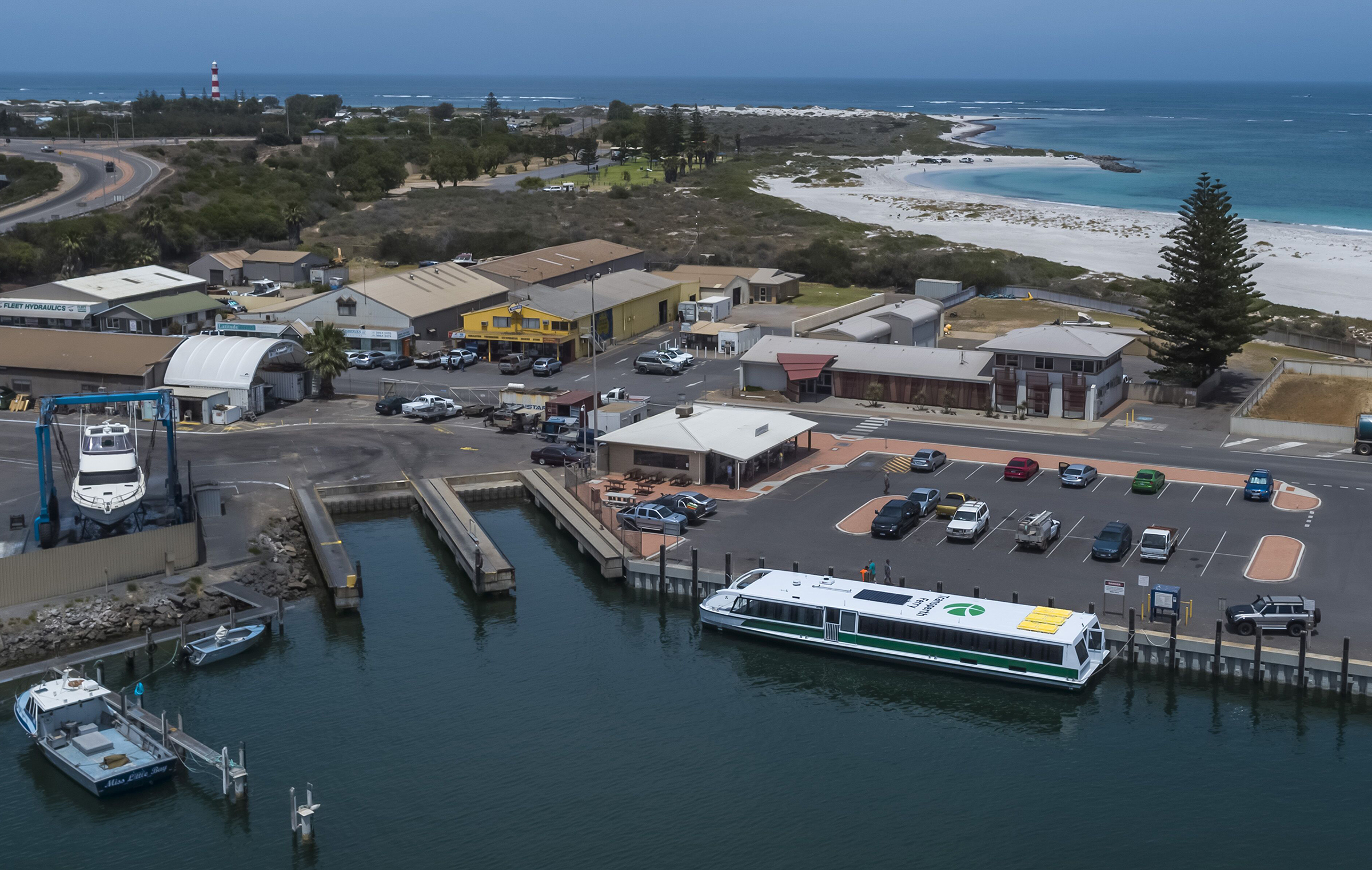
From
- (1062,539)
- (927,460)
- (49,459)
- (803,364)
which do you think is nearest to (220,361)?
(49,459)

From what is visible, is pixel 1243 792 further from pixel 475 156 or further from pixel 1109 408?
pixel 475 156

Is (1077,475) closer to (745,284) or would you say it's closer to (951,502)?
(951,502)

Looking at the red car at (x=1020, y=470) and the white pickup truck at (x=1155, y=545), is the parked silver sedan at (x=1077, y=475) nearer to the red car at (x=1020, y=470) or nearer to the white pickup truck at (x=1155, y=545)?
the red car at (x=1020, y=470)

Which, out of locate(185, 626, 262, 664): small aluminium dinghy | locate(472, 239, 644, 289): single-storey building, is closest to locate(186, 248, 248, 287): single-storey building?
locate(472, 239, 644, 289): single-storey building

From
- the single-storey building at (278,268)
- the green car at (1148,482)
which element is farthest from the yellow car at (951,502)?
the single-storey building at (278,268)

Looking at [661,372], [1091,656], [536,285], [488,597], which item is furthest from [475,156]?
[1091,656]
